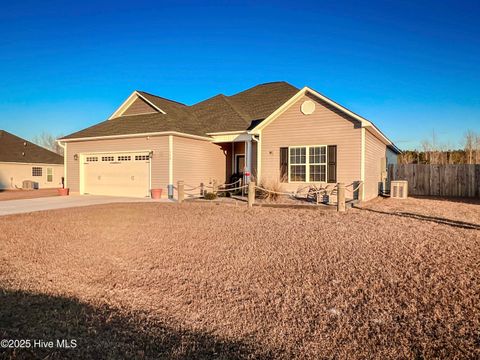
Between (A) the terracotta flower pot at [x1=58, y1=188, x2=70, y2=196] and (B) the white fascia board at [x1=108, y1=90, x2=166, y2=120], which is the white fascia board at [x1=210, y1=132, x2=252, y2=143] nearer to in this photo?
(B) the white fascia board at [x1=108, y1=90, x2=166, y2=120]

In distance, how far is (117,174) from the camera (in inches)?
727

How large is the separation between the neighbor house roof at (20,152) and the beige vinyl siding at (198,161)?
1929cm

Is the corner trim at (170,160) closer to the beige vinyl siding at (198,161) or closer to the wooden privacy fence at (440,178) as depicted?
the beige vinyl siding at (198,161)

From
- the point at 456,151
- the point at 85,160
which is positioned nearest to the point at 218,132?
the point at 85,160

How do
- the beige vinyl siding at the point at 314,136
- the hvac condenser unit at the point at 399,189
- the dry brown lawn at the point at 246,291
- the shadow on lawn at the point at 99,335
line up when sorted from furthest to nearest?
1. the hvac condenser unit at the point at 399,189
2. the beige vinyl siding at the point at 314,136
3. the dry brown lawn at the point at 246,291
4. the shadow on lawn at the point at 99,335

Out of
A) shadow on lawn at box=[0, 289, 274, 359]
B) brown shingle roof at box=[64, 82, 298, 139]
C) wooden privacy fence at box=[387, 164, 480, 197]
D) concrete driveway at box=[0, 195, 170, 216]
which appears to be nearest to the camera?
shadow on lawn at box=[0, 289, 274, 359]

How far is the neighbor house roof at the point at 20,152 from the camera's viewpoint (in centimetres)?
2807

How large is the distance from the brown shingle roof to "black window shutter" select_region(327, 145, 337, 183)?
5.06 metres

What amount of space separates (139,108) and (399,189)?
16273 millimetres

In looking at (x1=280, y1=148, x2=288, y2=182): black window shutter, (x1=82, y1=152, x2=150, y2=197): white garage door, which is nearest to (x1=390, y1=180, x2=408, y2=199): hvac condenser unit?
(x1=280, y1=148, x2=288, y2=182): black window shutter

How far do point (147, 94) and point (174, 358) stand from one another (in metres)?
20.2

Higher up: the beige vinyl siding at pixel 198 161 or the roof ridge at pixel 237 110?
the roof ridge at pixel 237 110

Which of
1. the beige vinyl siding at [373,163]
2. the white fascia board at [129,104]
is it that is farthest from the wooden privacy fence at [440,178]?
the white fascia board at [129,104]

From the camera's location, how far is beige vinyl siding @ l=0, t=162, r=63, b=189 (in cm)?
2720
